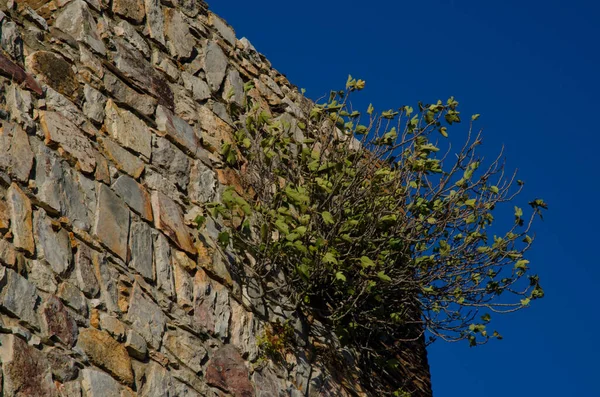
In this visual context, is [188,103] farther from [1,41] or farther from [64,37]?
[1,41]

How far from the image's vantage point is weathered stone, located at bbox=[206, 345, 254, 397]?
447 cm

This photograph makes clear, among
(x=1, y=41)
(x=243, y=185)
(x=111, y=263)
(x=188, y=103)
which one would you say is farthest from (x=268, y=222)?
(x=1, y=41)

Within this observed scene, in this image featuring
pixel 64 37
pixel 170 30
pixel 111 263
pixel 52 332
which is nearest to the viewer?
pixel 52 332

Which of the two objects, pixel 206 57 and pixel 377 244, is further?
pixel 206 57

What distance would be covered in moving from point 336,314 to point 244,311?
0.76 m

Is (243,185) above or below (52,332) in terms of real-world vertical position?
above

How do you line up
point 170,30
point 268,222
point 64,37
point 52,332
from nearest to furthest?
point 52,332, point 64,37, point 268,222, point 170,30

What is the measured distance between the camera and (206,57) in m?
6.06

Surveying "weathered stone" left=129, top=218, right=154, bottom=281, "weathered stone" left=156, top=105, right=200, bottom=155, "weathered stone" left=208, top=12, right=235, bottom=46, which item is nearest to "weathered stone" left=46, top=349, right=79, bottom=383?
"weathered stone" left=129, top=218, right=154, bottom=281

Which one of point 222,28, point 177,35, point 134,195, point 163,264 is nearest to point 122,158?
point 134,195

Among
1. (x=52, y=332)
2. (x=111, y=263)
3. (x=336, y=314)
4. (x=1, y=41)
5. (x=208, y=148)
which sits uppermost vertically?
(x=208, y=148)

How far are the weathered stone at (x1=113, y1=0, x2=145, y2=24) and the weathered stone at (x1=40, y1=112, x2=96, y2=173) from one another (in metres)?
1.16

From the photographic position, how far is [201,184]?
5.27 m

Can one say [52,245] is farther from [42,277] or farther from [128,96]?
[128,96]
